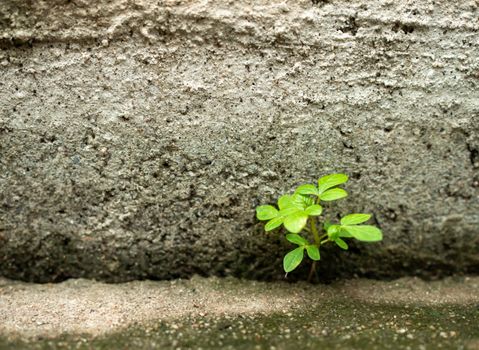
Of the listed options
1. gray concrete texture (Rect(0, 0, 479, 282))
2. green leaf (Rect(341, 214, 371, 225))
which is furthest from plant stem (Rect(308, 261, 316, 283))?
green leaf (Rect(341, 214, 371, 225))

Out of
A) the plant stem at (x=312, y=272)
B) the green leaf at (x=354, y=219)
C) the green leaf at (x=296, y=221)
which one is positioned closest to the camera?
the green leaf at (x=296, y=221)

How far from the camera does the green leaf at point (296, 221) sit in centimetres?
106

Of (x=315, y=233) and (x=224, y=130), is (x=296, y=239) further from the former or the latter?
(x=224, y=130)

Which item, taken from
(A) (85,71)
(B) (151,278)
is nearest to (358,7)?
(A) (85,71)

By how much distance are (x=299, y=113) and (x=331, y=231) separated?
0.31m

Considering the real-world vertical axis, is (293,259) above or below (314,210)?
below

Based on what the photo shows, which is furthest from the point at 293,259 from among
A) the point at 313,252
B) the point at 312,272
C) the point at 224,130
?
the point at 224,130

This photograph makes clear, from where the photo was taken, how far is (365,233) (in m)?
1.12

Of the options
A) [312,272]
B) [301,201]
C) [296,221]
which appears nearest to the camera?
[296,221]

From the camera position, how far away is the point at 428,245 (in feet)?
4.36

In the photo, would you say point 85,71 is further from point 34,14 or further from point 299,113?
point 299,113

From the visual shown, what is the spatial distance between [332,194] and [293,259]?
18 cm

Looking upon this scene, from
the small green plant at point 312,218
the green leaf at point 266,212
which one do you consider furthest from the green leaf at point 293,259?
the green leaf at point 266,212

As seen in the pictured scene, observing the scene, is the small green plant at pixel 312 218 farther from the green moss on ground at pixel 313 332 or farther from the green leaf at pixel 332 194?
the green moss on ground at pixel 313 332
